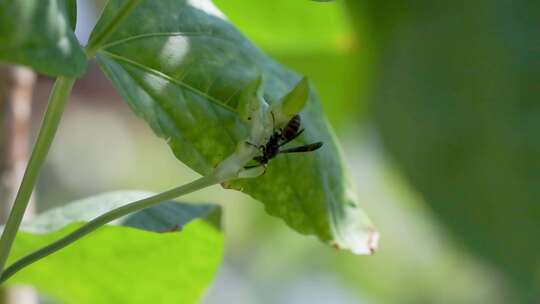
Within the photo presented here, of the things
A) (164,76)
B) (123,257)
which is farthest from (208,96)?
(123,257)

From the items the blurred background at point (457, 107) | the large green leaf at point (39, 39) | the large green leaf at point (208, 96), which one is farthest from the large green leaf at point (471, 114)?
the large green leaf at point (39, 39)

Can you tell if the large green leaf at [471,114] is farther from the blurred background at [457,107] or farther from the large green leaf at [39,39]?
the large green leaf at [39,39]

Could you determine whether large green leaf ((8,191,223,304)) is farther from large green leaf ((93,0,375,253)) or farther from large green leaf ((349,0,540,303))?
large green leaf ((349,0,540,303))

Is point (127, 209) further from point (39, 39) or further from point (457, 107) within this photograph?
point (457, 107)

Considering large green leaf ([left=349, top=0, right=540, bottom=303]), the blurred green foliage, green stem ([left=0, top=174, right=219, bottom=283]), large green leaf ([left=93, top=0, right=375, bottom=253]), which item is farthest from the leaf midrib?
large green leaf ([left=349, top=0, right=540, bottom=303])

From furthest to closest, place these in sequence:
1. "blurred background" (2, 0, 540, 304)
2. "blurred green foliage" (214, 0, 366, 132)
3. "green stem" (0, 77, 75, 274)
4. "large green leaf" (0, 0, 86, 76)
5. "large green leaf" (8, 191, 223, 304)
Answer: "blurred background" (2, 0, 540, 304)
"blurred green foliage" (214, 0, 366, 132)
"large green leaf" (8, 191, 223, 304)
"green stem" (0, 77, 75, 274)
"large green leaf" (0, 0, 86, 76)

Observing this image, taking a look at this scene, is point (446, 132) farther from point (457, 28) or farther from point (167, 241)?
point (167, 241)
